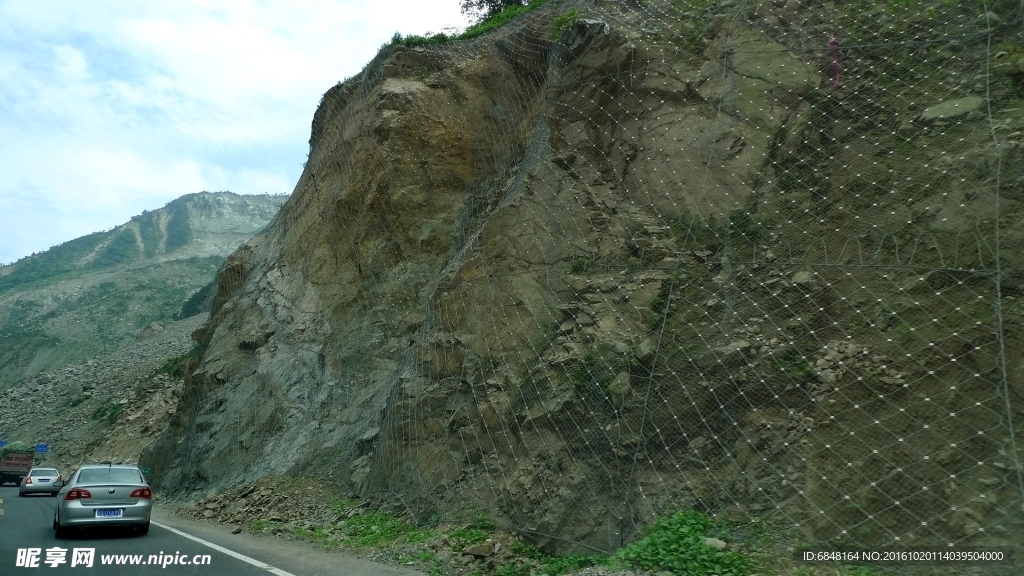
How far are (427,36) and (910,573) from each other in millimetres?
12143

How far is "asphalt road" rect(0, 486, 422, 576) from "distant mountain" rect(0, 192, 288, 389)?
1696 inches

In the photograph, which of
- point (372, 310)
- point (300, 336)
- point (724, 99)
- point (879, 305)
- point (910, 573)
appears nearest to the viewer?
point (910, 573)

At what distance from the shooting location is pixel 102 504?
27.8 feet

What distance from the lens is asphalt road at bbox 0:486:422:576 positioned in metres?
6.30

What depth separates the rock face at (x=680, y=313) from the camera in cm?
477

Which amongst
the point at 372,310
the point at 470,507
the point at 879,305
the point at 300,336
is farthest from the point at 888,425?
the point at 300,336

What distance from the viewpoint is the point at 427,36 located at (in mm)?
13633

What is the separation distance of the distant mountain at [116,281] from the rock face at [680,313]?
43.1 meters

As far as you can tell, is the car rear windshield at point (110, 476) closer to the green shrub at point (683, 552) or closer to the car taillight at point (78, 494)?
the car taillight at point (78, 494)

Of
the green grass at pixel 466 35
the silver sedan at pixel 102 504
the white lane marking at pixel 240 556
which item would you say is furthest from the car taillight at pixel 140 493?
the green grass at pixel 466 35

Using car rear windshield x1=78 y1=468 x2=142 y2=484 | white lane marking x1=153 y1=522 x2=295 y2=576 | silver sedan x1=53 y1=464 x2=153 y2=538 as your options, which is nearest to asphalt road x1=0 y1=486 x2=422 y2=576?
white lane marking x1=153 y1=522 x2=295 y2=576

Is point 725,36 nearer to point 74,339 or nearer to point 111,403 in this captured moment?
point 111,403

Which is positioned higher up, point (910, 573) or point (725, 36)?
point (725, 36)

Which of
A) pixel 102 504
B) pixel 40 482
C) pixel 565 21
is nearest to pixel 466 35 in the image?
pixel 565 21
